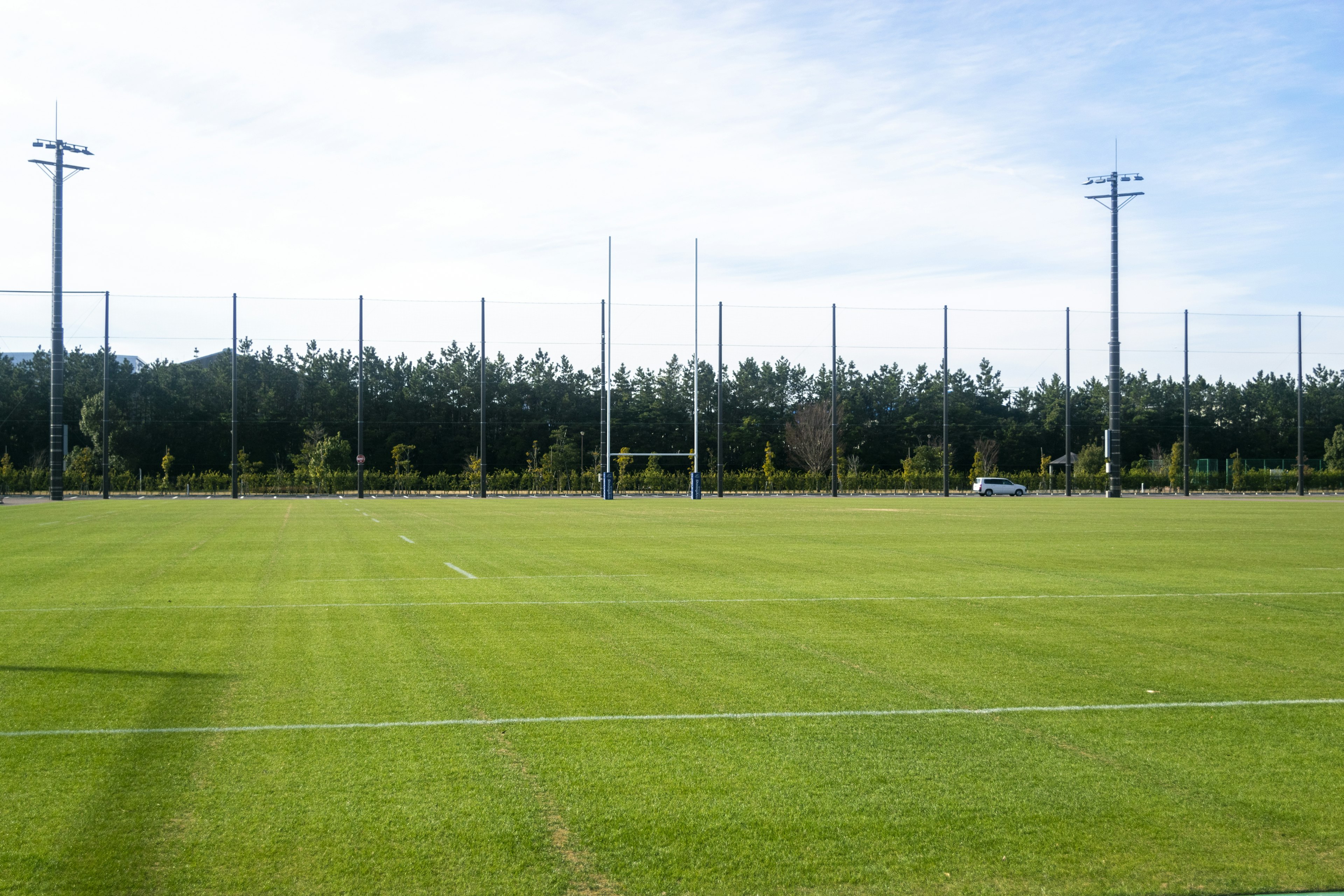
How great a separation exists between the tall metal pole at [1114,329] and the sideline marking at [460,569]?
40.9m

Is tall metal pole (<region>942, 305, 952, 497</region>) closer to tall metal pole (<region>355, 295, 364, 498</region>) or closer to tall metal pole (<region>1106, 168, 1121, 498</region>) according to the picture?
tall metal pole (<region>1106, 168, 1121, 498</region>)

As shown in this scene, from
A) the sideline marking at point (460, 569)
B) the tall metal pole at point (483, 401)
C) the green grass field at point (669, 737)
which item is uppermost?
the tall metal pole at point (483, 401)

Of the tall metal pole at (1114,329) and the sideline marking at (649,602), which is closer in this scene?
the sideline marking at (649,602)

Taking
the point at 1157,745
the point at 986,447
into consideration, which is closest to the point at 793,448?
the point at 986,447

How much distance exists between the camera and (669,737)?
613cm

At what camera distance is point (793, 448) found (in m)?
101

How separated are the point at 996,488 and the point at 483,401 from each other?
113 feet

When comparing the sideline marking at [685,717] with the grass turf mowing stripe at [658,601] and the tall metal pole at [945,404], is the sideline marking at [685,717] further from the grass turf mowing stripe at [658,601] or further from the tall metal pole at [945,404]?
the tall metal pole at [945,404]

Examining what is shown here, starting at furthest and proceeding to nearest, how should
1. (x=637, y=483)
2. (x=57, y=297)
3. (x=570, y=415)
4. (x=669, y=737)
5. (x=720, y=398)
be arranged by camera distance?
(x=570, y=415) < (x=637, y=483) < (x=720, y=398) < (x=57, y=297) < (x=669, y=737)

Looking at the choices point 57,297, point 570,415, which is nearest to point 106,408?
point 57,297

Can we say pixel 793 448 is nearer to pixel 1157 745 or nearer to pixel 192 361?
pixel 192 361

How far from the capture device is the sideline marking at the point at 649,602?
11625 mm

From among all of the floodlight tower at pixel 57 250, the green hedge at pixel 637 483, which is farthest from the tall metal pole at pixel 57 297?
the green hedge at pixel 637 483

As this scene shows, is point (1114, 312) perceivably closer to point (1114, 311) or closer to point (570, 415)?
point (1114, 311)
